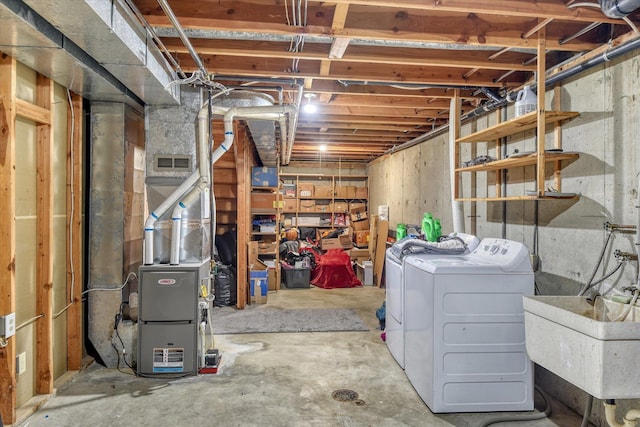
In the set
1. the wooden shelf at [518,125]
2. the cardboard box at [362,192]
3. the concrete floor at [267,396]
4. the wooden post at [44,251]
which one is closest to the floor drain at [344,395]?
the concrete floor at [267,396]

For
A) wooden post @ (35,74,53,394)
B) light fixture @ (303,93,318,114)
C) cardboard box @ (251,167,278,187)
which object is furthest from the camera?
cardboard box @ (251,167,278,187)

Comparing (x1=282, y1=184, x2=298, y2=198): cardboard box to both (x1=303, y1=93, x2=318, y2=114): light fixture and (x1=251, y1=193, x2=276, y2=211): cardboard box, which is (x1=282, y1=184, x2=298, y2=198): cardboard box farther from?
(x1=303, y1=93, x2=318, y2=114): light fixture

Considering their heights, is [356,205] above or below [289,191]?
below

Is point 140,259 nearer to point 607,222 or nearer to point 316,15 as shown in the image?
point 316,15

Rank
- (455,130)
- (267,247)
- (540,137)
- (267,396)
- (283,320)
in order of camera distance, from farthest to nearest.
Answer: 1. (267,247)
2. (283,320)
3. (455,130)
4. (267,396)
5. (540,137)

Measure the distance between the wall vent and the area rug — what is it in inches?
73.7

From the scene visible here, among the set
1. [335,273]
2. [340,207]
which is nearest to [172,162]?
[335,273]

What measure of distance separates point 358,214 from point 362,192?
522mm

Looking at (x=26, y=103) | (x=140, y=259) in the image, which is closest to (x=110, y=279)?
(x=140, y=259)

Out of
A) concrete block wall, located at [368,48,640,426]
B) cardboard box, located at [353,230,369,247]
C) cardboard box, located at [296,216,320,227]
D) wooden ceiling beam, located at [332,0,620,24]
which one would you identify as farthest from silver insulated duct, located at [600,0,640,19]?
cardboard box, located at [296,216,320,227]

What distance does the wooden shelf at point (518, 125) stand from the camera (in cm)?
251

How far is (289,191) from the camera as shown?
827cm

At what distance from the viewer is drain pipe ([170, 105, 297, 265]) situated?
2926 millimetres

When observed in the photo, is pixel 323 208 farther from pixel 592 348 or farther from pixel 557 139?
pixel 592 348
